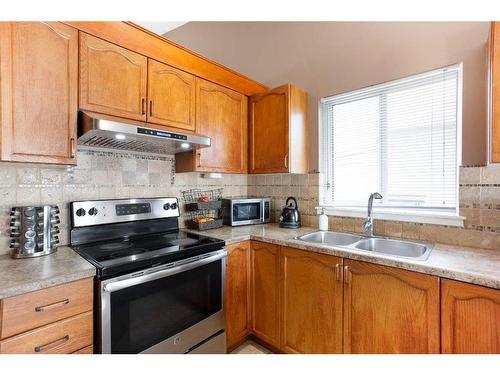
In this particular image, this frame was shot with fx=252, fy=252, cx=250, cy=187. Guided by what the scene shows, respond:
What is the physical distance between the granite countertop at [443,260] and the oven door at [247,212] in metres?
0.41

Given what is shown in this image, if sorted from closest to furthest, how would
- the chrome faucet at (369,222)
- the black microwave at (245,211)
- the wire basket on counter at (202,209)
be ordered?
1. the chrome faucet at (369,222)
2. the wire basket on counter at (202,209)
3. the black microwave at (245,211)

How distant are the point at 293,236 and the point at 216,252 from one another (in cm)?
59

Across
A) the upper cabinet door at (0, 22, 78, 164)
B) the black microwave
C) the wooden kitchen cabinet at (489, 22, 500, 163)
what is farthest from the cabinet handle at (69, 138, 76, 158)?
the wooden kitchen cabinet at (489, 22, 500, 163)

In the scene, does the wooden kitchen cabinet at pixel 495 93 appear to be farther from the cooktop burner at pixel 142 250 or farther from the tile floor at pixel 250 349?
the tile floor at pixel 250 349

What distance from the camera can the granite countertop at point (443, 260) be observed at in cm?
108

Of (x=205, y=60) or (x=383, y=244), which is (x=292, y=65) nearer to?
(x=205, y=60)

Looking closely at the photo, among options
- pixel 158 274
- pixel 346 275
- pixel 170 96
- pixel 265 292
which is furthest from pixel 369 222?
pixel 170 96

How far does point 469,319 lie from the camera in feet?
3.54

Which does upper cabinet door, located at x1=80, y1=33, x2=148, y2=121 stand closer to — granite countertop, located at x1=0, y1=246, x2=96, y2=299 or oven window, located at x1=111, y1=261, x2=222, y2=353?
granite countertop, located at x1=0, y1=246, x2=96, y2=299

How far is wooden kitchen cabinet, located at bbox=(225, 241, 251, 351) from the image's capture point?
1778mm

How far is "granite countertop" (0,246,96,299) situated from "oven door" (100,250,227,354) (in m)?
0.13

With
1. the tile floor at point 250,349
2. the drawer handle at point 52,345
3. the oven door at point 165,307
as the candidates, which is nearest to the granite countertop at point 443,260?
the oven door at point 165,307

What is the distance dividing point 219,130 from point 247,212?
2.58ft

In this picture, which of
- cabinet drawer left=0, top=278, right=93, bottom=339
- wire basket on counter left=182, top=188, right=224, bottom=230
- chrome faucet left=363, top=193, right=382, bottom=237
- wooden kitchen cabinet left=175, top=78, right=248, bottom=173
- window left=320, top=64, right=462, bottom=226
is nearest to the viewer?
cabinet drawer left=0, top=278, right=93, bottom=339
